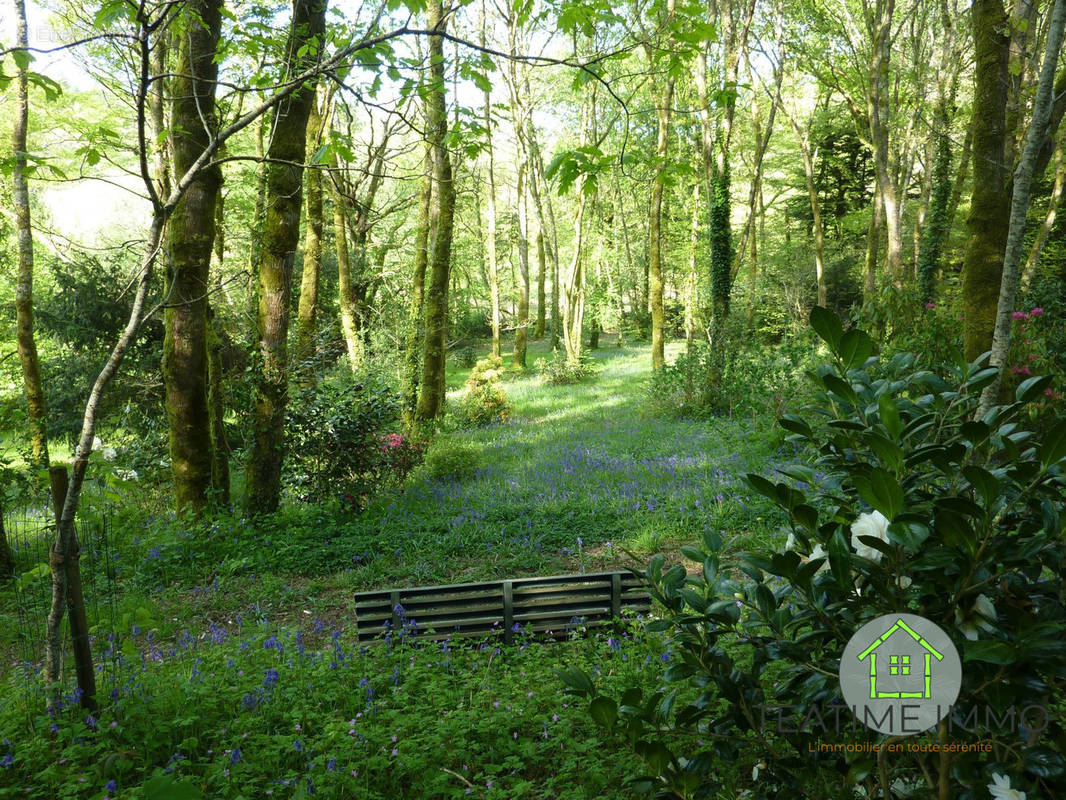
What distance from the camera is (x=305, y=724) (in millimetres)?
2842

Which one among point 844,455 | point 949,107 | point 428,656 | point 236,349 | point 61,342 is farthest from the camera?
point 949,107

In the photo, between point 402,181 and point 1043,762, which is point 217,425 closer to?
point 1043,762

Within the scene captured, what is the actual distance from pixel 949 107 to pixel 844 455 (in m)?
18.6

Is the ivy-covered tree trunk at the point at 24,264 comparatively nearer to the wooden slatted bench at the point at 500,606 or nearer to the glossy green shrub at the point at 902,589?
the wooden slatted bench at the point at 500,606

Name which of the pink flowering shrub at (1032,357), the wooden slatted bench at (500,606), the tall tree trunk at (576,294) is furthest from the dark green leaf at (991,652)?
the tall tree trunk at (576,294)

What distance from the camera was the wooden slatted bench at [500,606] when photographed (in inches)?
156

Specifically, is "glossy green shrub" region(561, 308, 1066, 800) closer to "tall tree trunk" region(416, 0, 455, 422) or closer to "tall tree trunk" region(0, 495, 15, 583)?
"tall tree trunk" region(0, 495, 15, 583)

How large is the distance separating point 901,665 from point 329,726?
2399 mm

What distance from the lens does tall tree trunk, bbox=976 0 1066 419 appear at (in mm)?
2887

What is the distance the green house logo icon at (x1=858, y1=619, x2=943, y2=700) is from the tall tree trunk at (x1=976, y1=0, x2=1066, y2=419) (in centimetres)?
203

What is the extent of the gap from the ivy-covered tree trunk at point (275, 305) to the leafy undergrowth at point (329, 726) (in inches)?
130

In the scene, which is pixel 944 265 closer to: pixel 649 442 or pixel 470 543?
pixel 649 442

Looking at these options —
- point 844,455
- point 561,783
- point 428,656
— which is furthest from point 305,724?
point 844,455

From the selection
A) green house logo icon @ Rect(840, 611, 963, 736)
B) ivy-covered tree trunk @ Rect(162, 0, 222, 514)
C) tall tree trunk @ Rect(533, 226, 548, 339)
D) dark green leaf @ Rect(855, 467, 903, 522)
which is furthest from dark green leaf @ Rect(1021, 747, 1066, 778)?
tall tree trunk @ Rect(533, 226, 548, 339)
